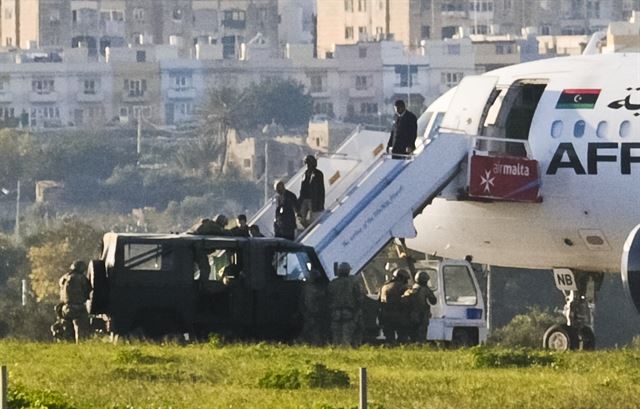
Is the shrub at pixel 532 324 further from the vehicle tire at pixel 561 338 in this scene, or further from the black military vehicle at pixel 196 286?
the black military vehicle at pixel 196 286

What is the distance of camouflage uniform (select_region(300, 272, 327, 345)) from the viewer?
1797 inches

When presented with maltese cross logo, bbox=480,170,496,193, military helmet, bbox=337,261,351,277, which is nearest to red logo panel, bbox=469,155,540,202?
maltese cross logo, bbox=480,170,496,193

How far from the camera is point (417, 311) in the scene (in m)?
47.0

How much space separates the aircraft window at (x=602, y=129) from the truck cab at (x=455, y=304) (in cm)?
286

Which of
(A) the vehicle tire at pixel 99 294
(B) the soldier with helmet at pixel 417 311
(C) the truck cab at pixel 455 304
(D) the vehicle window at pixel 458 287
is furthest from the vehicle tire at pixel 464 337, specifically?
(A) the vehicle tire at pixel 99 294

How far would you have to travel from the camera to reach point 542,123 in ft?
171

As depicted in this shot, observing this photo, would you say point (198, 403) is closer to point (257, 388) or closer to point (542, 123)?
point (257, 388)

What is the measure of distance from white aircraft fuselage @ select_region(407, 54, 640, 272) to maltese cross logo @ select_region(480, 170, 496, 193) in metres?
0.57

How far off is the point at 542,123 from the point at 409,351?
9718mm

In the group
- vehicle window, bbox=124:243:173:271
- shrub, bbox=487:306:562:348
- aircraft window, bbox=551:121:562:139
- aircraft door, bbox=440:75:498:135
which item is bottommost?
shrub, bbox=487:306:562:348

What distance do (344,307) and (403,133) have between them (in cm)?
639

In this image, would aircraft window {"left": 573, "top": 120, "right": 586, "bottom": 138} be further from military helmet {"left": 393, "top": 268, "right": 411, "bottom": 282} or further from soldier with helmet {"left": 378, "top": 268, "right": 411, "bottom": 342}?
soldier with helmet {"left": 378, "top": 268, "right": 411, "bottom": 342}

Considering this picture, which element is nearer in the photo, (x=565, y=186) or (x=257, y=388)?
(x=257, y=388)

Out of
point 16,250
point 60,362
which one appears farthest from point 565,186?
point 16,250
